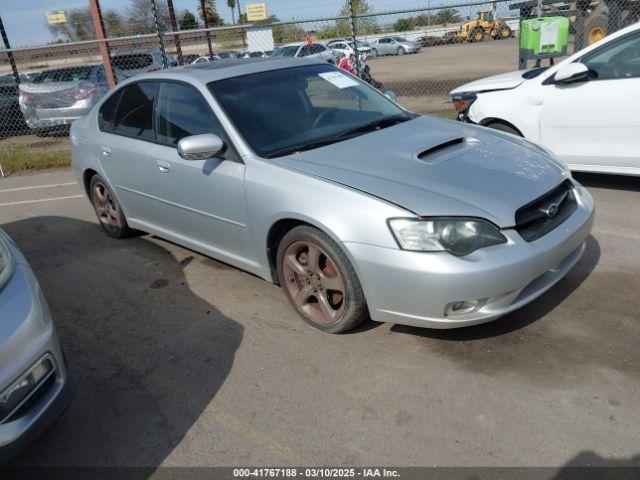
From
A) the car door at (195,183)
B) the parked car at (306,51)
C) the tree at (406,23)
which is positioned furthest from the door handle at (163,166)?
the parked car at (306,51)

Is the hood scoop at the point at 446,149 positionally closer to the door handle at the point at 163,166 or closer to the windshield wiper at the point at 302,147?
the windshield wiper at the point at 302,147

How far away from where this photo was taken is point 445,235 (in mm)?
2945

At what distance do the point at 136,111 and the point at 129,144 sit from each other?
0.30m

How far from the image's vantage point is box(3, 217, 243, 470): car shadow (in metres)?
2.84

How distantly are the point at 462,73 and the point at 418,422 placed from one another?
16290 mm

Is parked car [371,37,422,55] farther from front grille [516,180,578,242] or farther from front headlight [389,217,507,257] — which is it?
front headlight [389,217,507,257]

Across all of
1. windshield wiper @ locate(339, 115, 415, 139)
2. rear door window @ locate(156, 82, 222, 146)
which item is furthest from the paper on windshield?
rear door window @ locate(156, 82, 222, 146)

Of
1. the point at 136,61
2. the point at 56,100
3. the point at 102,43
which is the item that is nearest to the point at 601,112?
the point at 102,43

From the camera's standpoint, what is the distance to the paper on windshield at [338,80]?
4617mm

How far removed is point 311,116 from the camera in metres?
4.14

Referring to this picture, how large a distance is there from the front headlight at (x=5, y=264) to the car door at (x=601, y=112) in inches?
196

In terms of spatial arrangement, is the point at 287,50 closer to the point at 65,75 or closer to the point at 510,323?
the point at 65,75

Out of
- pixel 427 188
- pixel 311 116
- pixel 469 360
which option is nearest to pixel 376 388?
pixel 469 360

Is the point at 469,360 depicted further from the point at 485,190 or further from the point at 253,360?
the point at 253,360
